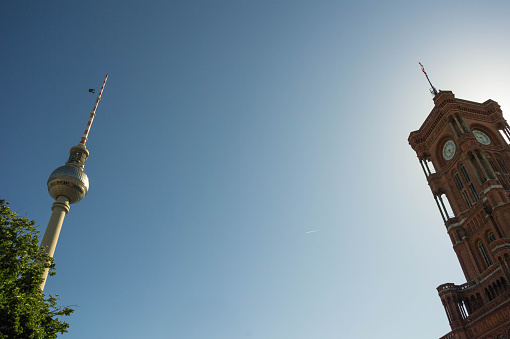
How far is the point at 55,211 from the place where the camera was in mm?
51438

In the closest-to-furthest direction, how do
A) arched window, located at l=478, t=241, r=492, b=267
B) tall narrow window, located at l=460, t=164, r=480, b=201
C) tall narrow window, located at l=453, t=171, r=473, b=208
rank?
arched window, located at l=478, t=241, r=492, b=267 → tall narrow window, located at l=460, t=164, r=480, b=201 → tall narrow window, located at l=453, t=171, r=473, b=208

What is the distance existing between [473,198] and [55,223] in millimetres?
53806

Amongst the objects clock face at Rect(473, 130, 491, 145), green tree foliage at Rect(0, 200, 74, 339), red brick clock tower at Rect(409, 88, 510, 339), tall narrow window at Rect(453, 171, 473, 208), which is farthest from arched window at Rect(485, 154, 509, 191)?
green tree foliage at Rect(0, 200, 74, 339)

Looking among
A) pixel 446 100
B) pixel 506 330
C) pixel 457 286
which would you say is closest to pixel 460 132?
pixel 446 100

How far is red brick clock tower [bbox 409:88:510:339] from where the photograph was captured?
4441cm

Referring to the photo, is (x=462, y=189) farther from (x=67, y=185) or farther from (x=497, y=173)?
(x=67, y=185)

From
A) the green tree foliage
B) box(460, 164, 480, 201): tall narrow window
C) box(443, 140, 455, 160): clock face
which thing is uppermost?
box(443, 140, 455, 160): clock face

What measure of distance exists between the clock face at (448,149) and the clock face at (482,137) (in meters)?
3.45

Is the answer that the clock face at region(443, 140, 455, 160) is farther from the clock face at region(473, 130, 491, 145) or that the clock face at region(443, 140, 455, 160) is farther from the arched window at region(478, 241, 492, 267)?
the arched window at region(478, 241, 492, 267)

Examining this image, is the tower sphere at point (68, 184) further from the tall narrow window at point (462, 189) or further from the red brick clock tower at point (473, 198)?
the tall narrow window at point (462, 189)

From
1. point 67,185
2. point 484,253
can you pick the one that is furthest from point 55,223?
point 484,253

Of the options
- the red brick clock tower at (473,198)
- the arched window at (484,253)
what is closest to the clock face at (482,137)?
the red brick clock tower at (473,198)

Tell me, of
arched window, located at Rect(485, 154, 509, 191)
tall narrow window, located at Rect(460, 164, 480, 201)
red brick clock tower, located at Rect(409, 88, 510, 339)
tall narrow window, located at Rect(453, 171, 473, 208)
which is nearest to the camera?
red brick clock tower, located at Rect(409, 88, 510, 339)

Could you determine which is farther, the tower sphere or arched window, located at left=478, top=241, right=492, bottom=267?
the tower sphere
